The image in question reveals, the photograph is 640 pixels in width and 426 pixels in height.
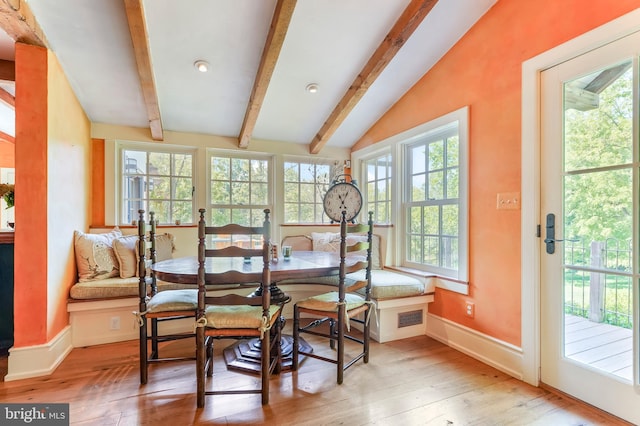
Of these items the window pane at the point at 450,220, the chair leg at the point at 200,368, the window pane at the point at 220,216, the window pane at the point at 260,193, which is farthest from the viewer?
the window pane at the point at 260,193

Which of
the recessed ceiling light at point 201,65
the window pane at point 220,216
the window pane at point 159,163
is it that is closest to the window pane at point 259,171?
the window pane at point 220,216

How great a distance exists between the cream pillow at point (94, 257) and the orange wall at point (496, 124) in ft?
9.97

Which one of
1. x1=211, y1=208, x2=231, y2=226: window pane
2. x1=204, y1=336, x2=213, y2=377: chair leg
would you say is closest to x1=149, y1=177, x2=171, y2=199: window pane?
x1=211, y1=208, x2=231, y2=226: window pane

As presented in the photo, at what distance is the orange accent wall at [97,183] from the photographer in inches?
125

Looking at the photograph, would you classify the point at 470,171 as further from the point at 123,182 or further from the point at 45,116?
the point at 123,182

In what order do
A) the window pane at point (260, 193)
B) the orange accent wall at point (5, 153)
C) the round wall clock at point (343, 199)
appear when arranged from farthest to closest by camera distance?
the orange accent wall at point (5, 153)
the window pane at point (260, 193)
the round wall clock at point (343, 199)

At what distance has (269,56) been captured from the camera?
2400 millimetres

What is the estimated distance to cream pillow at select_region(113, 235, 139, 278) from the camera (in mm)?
2824

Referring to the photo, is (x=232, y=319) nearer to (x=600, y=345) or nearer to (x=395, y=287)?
(x=395, y=287)

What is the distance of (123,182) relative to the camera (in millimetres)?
3359

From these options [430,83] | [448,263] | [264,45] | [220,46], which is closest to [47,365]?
[220,46]

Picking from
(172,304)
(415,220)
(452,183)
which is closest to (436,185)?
(452,183)

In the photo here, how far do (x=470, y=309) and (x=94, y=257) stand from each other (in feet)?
10.6

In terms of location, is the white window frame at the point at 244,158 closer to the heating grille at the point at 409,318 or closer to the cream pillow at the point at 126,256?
the cream pillow at the point at 126,256
